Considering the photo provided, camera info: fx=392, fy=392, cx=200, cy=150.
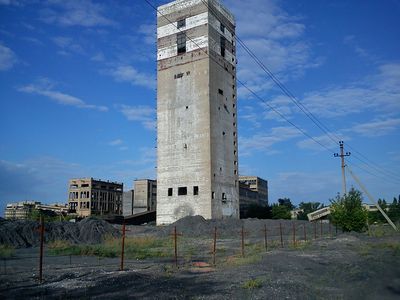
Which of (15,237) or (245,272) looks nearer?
(245,272)

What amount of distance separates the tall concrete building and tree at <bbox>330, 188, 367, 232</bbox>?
17.8 meters

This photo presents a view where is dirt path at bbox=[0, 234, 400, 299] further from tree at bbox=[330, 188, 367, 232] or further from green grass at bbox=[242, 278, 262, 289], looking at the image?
tree at bbox=[330, 188, 367, 232]

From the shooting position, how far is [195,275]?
1364 centimetres

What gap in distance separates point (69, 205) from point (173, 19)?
72.1 meters

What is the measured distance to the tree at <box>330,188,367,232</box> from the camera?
40125 mm

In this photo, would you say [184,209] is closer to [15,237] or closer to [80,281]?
[15,237]

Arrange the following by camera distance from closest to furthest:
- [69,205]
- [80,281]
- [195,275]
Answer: [80,281]
[195,275]
[69,205]

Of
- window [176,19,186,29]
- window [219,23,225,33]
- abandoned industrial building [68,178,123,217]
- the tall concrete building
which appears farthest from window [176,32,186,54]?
abandoned industrial building [68,178,123,217]

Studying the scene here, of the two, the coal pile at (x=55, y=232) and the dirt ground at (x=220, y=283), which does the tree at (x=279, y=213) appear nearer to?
the coal pile at (x=55, y=232)

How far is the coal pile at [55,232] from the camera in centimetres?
3014

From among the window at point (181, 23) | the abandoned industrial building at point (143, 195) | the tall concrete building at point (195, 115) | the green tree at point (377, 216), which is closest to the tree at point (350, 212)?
the green tree at point (377, 216)

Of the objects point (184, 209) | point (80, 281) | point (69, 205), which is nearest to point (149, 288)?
point (80, 281)

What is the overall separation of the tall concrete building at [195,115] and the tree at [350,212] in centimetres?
1775

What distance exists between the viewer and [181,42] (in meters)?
59.8
